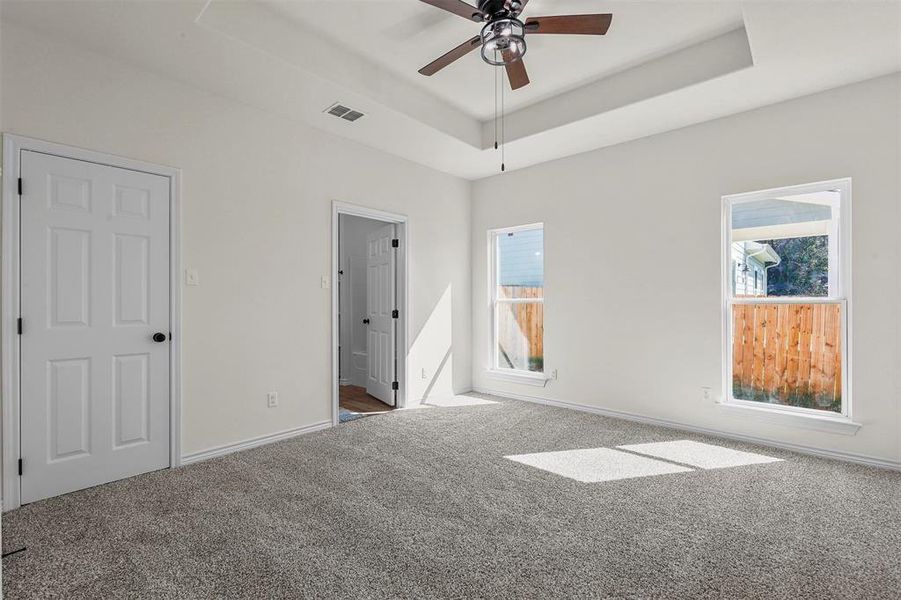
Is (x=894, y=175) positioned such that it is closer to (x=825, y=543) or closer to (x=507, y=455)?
(x=825, y=543)

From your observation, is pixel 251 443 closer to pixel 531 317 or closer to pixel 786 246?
pixel 531 317

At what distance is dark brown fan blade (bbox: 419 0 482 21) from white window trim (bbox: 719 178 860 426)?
2773 millimetres

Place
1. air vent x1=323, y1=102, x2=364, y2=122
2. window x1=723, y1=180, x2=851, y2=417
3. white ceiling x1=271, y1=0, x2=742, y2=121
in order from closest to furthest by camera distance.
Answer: white ceiling x1=271, y1=0, x2=742, y2=121
window x1=723, y1=180, x2=851, y2=417
air vent x1=323, y1=102, x2=364, y2=122

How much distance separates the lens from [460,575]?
2.01 m

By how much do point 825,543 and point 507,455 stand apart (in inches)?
74.3

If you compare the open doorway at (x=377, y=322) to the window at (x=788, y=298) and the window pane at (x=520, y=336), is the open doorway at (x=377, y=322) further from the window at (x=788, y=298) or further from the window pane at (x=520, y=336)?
A: the window at (x=788, y=298)

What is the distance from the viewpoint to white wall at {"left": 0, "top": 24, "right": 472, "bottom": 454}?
9.28 ft

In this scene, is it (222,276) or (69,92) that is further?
(222,276)

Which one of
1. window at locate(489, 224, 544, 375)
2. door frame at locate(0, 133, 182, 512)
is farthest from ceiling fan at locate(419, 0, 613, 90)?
window at locate(489, 224, 544, 375)

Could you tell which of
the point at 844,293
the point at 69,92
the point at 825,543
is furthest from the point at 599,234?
the point at 69,92

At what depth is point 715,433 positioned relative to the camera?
3.98 m

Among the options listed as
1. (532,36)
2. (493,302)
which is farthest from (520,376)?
(532,36)

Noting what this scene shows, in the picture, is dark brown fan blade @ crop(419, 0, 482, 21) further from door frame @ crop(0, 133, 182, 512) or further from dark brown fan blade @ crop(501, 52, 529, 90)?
door frame @ crop(0, 133, 182, 512)

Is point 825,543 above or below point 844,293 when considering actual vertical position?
below
